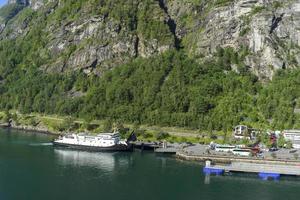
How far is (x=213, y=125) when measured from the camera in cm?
14350

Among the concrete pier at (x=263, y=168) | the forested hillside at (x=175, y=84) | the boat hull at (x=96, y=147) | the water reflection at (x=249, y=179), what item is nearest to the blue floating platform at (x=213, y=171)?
the concrete pier at (x=263, y=168)

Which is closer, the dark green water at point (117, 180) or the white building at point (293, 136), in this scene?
the dark green water at point (117, 180)

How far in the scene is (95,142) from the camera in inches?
5103

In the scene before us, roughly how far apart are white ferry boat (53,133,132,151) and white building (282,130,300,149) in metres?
40.1

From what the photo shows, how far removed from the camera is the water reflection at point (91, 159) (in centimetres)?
10869

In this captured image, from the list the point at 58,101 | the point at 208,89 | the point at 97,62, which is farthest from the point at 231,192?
the point at 97,62

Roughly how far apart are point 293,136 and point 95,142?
5057 centimetres

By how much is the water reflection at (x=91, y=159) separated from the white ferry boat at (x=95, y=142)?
261 centimetres

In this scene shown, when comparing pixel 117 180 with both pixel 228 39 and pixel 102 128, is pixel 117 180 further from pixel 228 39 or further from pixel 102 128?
pixel 228 39

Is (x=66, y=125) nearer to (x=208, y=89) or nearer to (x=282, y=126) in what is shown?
(x=208, y=89)

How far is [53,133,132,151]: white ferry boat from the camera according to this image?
127 m

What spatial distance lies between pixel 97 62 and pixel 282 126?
3292 inches

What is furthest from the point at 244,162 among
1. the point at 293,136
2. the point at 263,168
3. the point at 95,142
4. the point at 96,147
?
the point at 95,142

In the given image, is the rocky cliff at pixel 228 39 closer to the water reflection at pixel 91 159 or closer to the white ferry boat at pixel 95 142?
the white ferry boat at pixel 95 142
